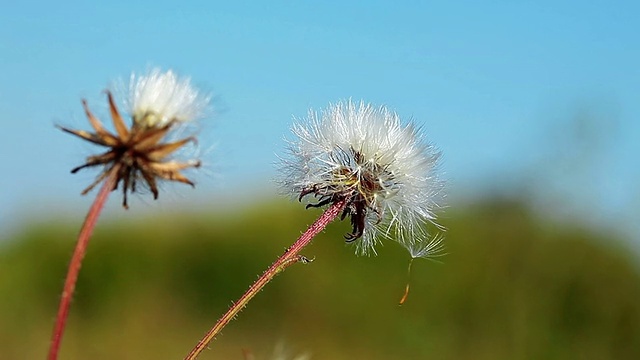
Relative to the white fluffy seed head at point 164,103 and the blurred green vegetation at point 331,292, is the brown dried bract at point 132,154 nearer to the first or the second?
the white fluffy seed head at point 164,103

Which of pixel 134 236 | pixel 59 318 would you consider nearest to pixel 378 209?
pixel 59 318

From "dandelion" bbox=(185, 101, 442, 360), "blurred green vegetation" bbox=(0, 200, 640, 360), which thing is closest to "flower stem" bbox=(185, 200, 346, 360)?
"dandelion" bbox=(185, 101, 442, 360)

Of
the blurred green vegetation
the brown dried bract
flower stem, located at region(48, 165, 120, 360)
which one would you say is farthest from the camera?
the blurred green vegetation

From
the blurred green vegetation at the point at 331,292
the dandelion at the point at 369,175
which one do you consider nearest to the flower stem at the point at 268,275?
the dandelion at the point at 369,175

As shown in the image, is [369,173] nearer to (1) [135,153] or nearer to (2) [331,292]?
(1) [135,153]

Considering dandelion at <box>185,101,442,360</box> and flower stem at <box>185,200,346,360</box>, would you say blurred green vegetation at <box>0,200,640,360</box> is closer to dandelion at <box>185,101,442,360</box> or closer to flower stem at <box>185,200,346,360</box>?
dandelion at <box>185,101,442,360</box>

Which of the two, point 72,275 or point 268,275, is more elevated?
A: point 268,275

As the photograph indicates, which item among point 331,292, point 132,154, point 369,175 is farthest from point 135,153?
Answer: point 331,292
